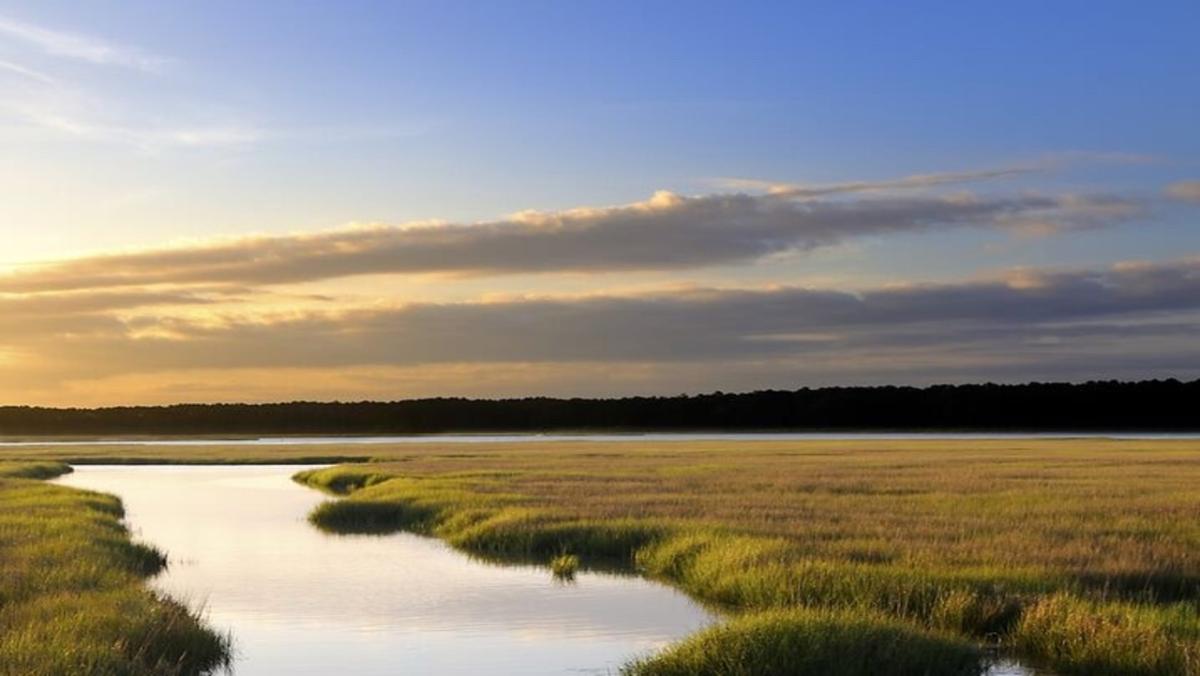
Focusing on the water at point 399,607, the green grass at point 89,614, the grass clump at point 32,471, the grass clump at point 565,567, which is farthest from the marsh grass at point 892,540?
the grass clump at point 32,471

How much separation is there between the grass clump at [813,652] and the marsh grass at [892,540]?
89 millimetres

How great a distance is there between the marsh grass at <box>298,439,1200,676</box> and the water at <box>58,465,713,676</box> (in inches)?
66.6

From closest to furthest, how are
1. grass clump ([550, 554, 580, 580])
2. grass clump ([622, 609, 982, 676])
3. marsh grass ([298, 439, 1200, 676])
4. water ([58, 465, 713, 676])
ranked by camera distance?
grass clump ([622, 609, 982, 676]) < marsh grass ([298, 439, 1200, 676]) < water ([58, 465, 713, 676]) < grass clump ([550, 554, 580, 580])

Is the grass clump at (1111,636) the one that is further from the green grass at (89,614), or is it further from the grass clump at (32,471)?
the grass clump at (32,471)

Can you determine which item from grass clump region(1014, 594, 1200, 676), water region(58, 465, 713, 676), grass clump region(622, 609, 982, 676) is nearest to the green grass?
water region(58, 465, 713, 676)

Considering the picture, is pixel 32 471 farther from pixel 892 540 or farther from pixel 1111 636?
pixel 1111 636

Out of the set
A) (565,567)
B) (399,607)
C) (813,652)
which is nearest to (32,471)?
(565,567)

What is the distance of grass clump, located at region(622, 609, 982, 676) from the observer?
16.5 metres

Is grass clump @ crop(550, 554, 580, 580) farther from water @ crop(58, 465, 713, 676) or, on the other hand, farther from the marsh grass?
the marsh grass

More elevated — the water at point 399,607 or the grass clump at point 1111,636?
the grass clump at point 1111,636

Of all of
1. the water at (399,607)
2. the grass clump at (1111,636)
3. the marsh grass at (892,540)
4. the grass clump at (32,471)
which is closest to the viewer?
the grass clump at (1111,636)

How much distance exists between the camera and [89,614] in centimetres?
1834

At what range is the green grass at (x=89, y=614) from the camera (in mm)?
15352

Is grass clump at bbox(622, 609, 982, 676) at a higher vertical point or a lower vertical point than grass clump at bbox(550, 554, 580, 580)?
higher
